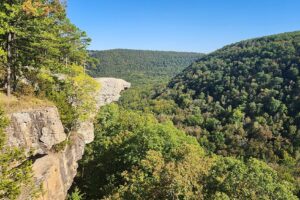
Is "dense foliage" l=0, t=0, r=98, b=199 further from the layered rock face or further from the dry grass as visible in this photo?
the layered rock face

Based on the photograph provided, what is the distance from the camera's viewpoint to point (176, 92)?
154 m

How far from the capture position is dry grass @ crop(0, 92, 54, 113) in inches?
756

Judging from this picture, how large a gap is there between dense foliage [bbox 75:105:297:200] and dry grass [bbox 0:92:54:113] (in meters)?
10.7

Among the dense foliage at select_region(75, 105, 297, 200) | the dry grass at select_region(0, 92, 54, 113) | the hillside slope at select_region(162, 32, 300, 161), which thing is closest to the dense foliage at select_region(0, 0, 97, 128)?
the dry grass at select_region(0, 92, 54, 113)

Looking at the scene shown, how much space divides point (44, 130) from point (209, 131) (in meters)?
98.5

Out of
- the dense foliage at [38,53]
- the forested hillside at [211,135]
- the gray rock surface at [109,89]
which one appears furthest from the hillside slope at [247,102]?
the dense foliage at [38,53]

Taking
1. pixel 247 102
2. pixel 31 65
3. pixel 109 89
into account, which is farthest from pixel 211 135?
pixel 31 65

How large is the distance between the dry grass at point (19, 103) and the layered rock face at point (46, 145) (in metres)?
0.35

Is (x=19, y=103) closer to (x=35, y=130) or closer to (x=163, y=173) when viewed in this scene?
(x=35, y=130)

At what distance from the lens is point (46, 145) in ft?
69.7

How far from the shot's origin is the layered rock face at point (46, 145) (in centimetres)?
1881

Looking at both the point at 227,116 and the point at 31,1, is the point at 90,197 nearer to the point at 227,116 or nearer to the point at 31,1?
the point at 31,1

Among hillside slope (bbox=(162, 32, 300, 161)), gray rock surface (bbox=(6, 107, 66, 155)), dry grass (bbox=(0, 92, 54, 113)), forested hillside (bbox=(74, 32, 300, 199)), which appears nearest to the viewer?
gray rock surface (bbox=(6, 107, 66, 155))

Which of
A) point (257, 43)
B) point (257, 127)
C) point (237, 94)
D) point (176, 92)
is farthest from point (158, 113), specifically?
point (257, 43)
